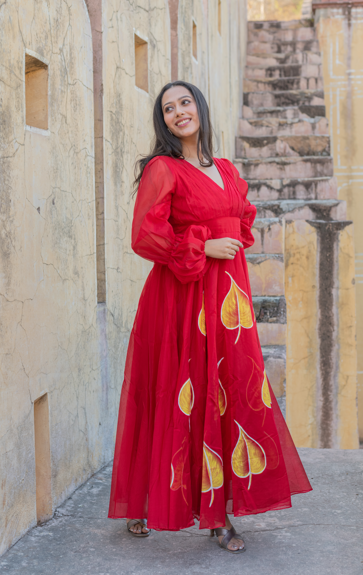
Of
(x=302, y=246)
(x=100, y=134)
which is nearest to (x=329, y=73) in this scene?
(x=302, y=246)

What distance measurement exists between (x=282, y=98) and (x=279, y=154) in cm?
126

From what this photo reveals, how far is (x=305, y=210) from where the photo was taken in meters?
5.72

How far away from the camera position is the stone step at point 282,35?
29.0 ft

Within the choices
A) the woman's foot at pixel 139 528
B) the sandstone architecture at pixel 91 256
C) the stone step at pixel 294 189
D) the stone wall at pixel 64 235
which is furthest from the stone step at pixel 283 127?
the woman's foot at pixel 139 528

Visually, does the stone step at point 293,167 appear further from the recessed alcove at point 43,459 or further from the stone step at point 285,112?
the recessed alcove at point 43,459

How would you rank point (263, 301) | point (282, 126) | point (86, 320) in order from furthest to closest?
1. point (282, 126)
2. point (263, 301)
3. point (86, 320)

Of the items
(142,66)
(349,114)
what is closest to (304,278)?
(142,66)

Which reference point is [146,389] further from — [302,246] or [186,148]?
[302,246]

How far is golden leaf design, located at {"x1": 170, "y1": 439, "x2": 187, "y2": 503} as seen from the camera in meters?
1.98

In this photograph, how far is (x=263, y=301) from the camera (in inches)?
159

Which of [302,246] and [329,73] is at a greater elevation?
[329,73]

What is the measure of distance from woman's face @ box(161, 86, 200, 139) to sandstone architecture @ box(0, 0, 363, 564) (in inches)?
19.0

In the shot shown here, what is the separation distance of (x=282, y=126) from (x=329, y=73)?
1602 mm

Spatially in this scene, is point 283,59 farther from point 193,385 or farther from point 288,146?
point 193,385
